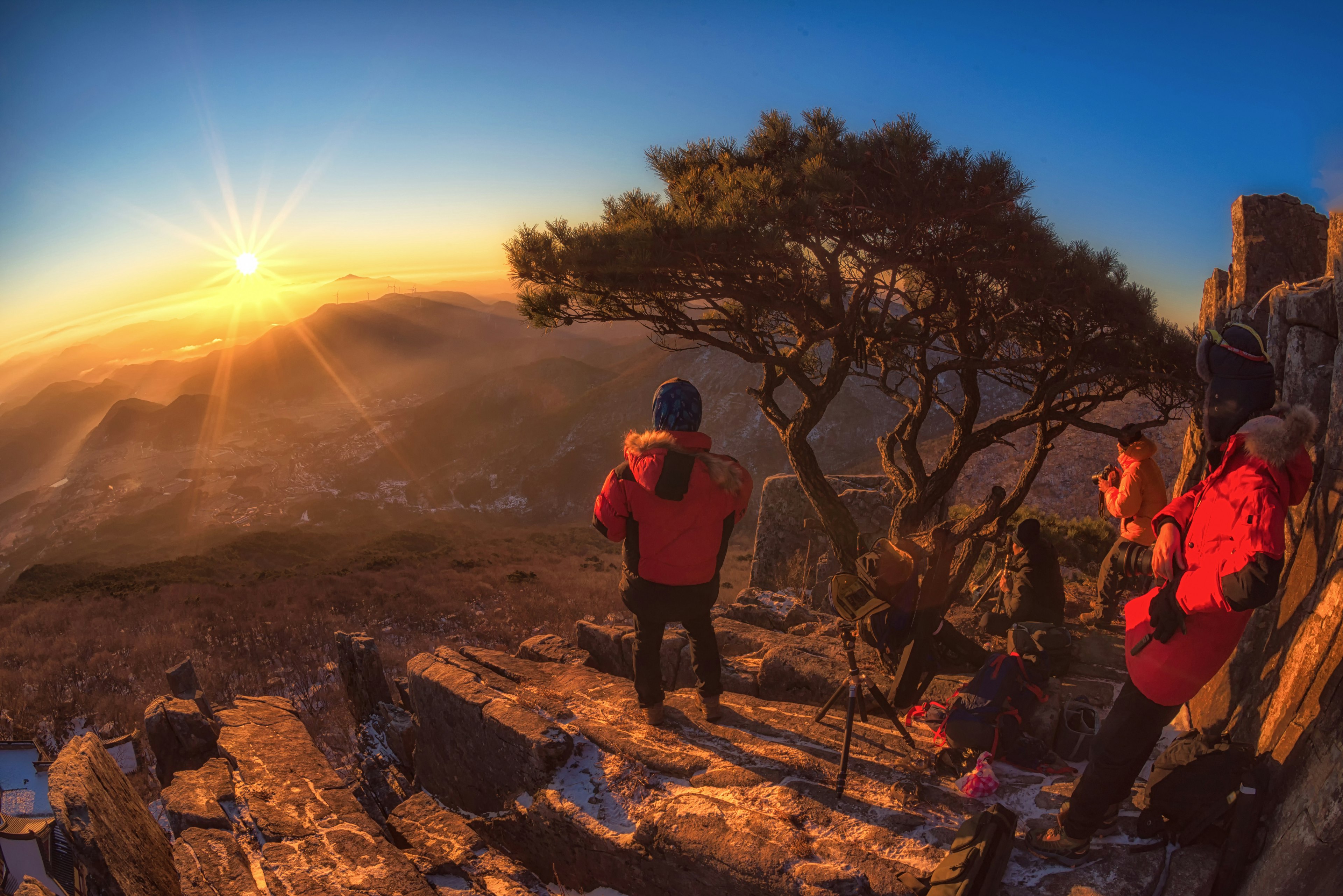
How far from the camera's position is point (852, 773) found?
4219 mm

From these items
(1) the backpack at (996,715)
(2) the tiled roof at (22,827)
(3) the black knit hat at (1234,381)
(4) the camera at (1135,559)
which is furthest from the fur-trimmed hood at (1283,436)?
(2) the tiled roof at (22,827)

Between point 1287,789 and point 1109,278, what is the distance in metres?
5.02

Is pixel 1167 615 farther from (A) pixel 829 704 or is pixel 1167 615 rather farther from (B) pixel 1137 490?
(B) pixel 1137 490

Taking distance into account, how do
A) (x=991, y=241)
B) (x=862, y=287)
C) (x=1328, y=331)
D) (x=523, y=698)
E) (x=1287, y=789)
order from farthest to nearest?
(x=862, y=287)
(x=991, y=241)
(x=523, y=698)
(x=1328, y=331)
(x=1287, y=789)

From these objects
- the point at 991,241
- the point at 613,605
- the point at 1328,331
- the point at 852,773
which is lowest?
the point at 613,605

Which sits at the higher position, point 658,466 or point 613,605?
point 658,466

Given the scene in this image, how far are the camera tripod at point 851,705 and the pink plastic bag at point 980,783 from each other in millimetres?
489

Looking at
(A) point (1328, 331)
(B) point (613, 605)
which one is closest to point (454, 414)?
(B) point (613, 605)

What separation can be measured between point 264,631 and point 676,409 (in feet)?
38.2

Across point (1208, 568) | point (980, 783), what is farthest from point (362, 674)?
point (1208, 568)

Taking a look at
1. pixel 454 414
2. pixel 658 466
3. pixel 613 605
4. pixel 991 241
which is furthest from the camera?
pixel 454 414

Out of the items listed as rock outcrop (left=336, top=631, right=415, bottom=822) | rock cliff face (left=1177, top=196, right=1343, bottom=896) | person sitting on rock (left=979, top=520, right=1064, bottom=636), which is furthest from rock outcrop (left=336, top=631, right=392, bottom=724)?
rock cliff face (left=1177, top=196, right=1343, bottom=896)

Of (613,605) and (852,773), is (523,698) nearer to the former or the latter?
(852,773)

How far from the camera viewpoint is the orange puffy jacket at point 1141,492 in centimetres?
593
